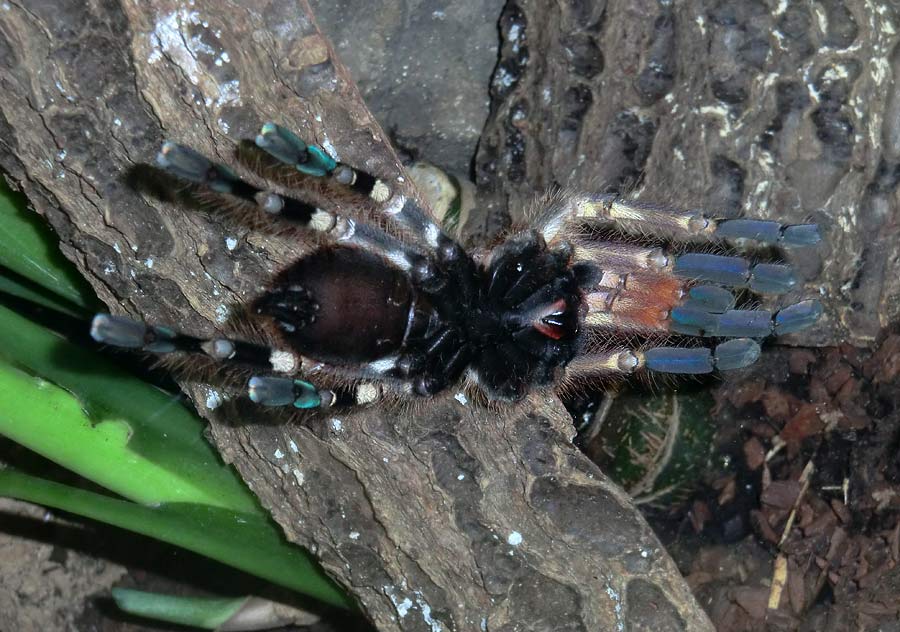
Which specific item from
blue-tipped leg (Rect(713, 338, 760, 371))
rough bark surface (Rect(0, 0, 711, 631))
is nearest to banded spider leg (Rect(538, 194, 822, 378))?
blue-tipped leg (Rect(713, 338, 760, 371))

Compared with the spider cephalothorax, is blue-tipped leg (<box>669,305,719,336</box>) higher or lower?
lower

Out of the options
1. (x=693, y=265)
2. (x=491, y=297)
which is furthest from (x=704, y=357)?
(x=491, y=297)

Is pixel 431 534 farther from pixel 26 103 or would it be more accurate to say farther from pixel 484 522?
pixel 26 103

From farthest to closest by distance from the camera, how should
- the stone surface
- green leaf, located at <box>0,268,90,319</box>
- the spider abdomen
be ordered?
the stone surface → green leaf, located at <box>0,268,90,319</box> → the spider abdomen

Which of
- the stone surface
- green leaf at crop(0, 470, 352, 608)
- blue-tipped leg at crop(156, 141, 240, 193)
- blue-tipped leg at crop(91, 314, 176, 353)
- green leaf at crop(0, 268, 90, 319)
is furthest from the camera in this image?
the stone surface

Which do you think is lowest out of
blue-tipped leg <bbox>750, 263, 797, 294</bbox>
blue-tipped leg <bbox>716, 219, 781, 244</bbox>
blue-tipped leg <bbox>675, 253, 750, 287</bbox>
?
blue-tipped leg <bbox>750, 263, 797, 294</bbox>

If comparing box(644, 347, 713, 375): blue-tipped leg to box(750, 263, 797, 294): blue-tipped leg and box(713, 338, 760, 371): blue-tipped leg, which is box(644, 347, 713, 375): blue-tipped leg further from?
box(750, 263, 797, 294): blue-tipped leg

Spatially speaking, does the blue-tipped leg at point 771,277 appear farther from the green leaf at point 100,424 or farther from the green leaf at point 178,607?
the green leaf at point 178,607
